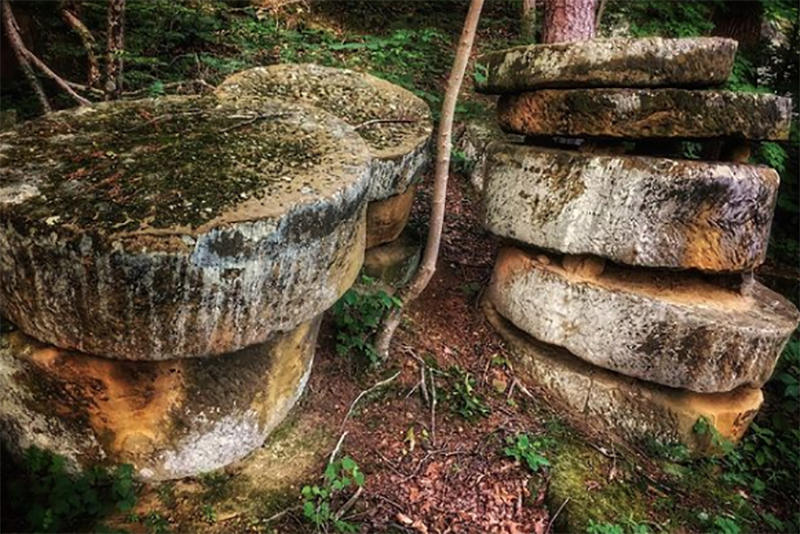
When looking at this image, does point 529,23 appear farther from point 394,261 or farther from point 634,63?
point 394,261

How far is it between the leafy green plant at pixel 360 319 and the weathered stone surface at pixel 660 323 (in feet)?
3.12

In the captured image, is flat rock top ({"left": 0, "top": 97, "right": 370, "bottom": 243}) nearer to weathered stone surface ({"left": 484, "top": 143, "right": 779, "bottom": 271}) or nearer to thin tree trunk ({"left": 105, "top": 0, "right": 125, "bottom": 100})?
thin tree trunk ({"left": 105, "top": 0, "right": 125, "bottom": 100})

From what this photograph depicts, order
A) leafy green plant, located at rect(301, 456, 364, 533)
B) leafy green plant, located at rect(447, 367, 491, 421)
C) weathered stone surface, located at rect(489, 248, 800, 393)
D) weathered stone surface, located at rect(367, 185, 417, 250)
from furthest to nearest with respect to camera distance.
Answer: weathered stone surface, located at rect(367, 185, 417, 250)
leafy green plant, located at rect(447, 367, 491, 421)
weathered stone surface, located at rect(489, 248, 800, 393)
leafy green plant, located at rect(301, 456, 364, 533)

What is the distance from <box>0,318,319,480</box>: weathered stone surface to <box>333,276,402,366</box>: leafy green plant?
0.72 metres

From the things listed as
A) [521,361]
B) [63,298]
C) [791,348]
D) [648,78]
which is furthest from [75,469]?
[791,348]

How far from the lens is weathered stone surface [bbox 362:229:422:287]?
11.8ft

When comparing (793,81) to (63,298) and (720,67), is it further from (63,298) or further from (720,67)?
(63,298)

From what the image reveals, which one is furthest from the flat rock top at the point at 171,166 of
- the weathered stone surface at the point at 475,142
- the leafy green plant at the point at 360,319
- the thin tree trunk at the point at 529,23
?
the thin tree trunk at the point at 529,23

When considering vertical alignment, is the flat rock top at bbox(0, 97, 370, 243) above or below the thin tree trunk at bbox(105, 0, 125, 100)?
below

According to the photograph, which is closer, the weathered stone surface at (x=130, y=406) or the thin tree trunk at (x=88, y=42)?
the weathered stone surface at (x=130, y=406)

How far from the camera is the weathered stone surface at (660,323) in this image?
2.90 m

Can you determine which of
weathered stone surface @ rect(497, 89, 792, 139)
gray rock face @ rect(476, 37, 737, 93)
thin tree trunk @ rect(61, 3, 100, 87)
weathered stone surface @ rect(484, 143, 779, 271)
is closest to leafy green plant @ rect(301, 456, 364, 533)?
weathered stone surface @ rect(484, 143, 779, 271)

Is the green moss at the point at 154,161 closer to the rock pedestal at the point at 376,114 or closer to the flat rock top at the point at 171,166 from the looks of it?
the flat rock top at the point at 171,166

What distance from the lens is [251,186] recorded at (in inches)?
82.7
